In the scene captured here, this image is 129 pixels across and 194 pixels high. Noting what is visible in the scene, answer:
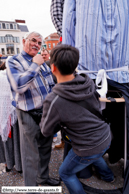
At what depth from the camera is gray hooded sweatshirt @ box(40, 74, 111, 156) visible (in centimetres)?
102

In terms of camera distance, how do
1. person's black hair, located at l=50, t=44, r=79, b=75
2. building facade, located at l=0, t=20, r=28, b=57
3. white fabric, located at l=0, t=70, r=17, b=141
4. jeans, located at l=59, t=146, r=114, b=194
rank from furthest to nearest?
building facade, located at l=0, t=20, r=28, b=57
white fabric, located at l=0, t=70, r=17, b=141
jeans, located at l=59, t=146, r=114, b=194
person's black hair, located at l=50, t=44, r=79, b=75

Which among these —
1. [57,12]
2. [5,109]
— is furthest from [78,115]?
[57,12]

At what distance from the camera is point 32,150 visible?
60.1 inches

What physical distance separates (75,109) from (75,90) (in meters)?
0.14

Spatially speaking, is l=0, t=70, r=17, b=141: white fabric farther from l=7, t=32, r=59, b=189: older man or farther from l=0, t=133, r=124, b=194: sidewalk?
l=0, t=133, r=124, b=194: sidewalk

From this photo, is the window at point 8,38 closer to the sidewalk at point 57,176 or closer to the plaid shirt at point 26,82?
the sidewalk at point 57,176

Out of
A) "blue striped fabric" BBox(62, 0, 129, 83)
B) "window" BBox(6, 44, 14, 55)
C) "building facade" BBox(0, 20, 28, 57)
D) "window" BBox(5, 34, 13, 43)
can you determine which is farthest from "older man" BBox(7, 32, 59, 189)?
"window" BBox(5, 34, 13, 43)

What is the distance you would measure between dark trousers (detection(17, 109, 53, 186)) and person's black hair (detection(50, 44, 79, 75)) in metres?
0.66

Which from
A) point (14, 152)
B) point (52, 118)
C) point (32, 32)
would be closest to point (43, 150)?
point (14, 152)

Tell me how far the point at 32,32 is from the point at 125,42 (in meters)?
0.93

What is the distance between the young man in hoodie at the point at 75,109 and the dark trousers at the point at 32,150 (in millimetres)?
375

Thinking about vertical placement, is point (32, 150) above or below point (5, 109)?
below

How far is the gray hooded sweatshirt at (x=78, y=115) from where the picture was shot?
1.02 metres

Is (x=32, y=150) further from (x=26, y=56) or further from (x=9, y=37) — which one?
(x=9, y=37)
